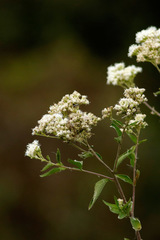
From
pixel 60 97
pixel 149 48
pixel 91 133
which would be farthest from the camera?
pixel 60 97

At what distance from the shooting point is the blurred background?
522 centimetres

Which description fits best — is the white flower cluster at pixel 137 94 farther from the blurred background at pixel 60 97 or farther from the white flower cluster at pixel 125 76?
the blurred background at pixel 60 97

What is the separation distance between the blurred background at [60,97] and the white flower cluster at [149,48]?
3.34 m

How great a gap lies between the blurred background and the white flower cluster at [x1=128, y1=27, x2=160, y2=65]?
132 inches

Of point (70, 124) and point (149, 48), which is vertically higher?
point (149, 48)

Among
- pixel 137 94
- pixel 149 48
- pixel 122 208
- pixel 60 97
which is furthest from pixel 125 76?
pixel 60 97

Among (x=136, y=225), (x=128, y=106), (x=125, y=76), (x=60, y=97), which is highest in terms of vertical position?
(x=60, y=97)

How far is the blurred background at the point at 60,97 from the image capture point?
5219 millimetres

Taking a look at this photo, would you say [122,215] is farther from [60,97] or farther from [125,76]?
[60,97]

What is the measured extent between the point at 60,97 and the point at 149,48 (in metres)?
4.18

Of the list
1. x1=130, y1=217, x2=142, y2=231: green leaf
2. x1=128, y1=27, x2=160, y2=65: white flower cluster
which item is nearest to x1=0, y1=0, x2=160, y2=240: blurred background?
x1=128, y1=27, x2=160, y2=65: white flower cluster

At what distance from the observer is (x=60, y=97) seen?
19.4 ft

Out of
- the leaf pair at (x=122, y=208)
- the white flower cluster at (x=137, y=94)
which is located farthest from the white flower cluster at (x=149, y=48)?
the leaf pair at (x=122, y=208)

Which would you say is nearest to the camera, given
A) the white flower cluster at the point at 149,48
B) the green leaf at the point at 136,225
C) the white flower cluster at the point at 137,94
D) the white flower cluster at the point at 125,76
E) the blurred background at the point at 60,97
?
the green leaf at the point at 136,225
